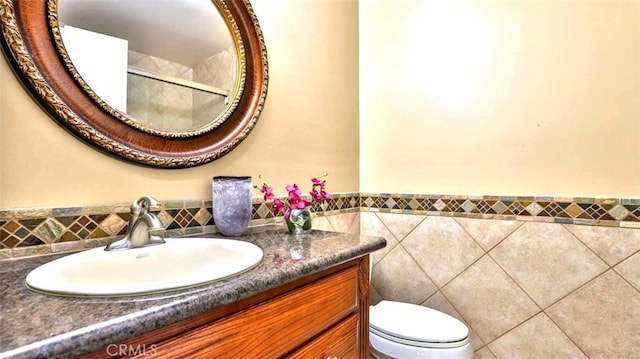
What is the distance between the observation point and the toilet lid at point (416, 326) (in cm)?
109

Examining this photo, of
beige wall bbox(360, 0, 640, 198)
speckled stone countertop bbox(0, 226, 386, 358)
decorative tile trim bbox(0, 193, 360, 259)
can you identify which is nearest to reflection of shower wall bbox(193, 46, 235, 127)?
decorative tile trim bbox(0, 193, 360, 259)

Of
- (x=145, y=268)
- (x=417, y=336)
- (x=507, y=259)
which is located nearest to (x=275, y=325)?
(x=145, y=268)

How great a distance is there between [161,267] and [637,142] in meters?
1.63

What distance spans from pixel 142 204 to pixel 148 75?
41 centimetres

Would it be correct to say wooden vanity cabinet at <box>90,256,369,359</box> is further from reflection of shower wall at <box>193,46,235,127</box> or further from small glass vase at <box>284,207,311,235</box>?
reflection of shower wall at <box>193,46,235,127</box>

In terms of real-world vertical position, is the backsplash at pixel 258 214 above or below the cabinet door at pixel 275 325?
above

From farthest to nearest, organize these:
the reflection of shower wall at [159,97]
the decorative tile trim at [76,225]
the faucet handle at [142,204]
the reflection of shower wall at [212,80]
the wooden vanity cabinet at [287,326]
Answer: the reflection of shower wall at [212,80]
the reflection of shower wall at [159,97]
the faucet handle at [142,204]
the decorative tile trim at [76,225]
the wooden vanity cabinet at [287,326]

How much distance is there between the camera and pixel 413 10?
5.22 ft

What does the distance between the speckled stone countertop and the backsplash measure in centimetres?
6

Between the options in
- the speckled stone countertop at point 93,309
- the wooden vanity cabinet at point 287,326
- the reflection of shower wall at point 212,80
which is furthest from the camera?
the reflection of shower wall at point 212,80

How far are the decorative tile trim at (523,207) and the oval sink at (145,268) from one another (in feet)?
3.35

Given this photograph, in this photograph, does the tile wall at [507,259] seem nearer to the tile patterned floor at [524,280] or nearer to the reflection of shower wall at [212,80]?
the tile patterned floor at [524,280]

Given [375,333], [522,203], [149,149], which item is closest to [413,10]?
[522,203]

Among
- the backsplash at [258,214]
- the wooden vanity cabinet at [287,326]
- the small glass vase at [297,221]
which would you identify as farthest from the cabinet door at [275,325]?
the backsplash at [258,214]
